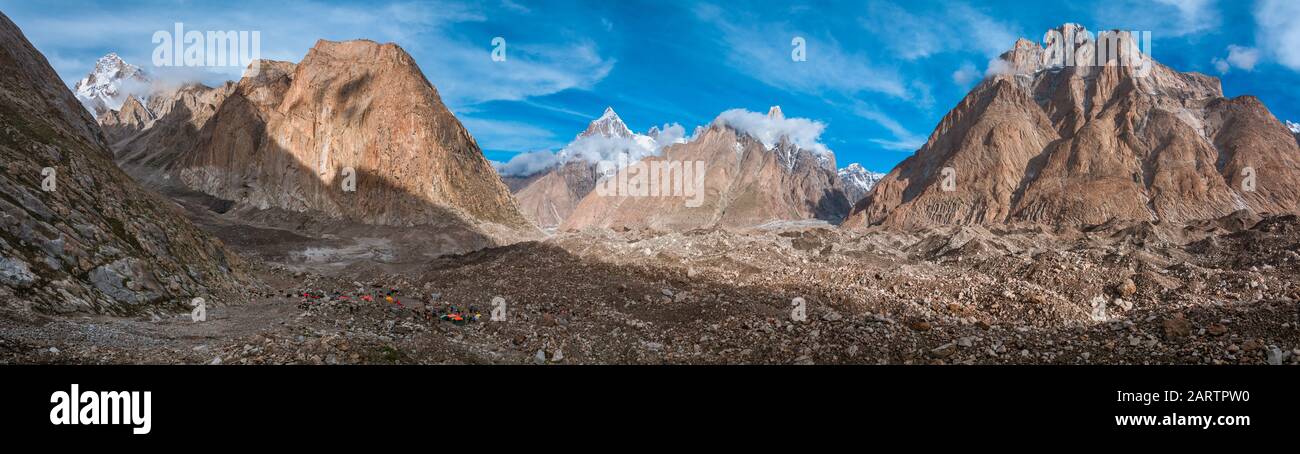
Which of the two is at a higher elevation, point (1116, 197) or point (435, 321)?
point (1116, 197)

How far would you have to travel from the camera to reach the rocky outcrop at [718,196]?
160 m

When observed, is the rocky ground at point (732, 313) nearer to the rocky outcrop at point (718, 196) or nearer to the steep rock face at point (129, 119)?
the rocky outcrop at point (718, 196)

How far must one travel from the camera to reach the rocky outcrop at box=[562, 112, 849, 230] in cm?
16050

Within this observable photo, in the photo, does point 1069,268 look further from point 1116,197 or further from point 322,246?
point 1116,197

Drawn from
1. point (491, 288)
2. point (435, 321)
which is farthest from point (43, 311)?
point (491, 288)

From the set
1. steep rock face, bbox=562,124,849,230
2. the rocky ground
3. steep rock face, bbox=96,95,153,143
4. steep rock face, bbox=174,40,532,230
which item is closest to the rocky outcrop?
steep rock face, bbox=562,124,849,230

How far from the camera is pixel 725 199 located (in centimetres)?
17062

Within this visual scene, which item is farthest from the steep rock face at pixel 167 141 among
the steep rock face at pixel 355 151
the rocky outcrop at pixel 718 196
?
the rocky outcrop at pixel 718 196

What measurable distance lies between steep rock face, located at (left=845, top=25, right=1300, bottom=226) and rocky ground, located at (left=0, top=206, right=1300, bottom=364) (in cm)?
6273

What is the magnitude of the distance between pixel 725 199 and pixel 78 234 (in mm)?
160464

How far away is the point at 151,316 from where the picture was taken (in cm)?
1284

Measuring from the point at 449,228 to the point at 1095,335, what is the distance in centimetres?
5198

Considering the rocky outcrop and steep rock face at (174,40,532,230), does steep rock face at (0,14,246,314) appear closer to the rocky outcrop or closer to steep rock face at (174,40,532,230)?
steep rock face at (174,40,532,230)
